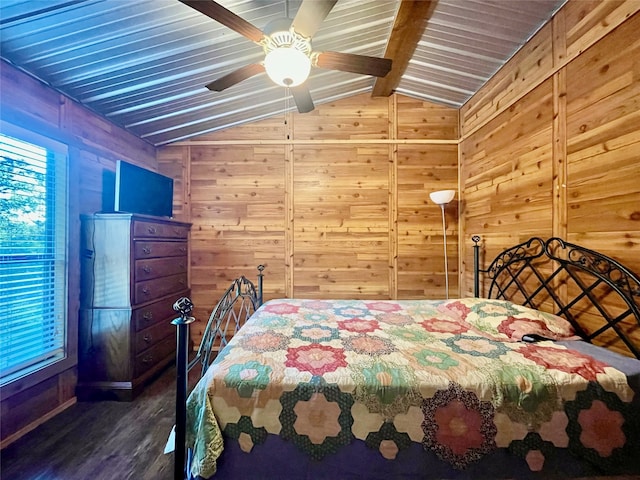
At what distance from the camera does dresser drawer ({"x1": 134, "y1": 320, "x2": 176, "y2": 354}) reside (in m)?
2.29

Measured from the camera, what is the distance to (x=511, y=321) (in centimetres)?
165

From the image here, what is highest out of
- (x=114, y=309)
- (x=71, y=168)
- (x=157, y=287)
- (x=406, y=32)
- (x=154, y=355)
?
(x=406, y=32)

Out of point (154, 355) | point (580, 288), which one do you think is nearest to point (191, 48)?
point (154, 355)

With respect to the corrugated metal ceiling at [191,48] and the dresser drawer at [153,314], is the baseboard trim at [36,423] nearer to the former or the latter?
the dresser drawer at [153,314]

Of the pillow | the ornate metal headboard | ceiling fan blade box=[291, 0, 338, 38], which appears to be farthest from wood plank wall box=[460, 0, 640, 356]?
ceiling fan blade box=[291, 0, 338, 38]

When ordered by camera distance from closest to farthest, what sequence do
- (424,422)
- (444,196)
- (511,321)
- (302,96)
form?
(424,422), (511,321), (302,96), (444,196)

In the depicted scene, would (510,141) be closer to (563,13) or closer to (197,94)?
(563,13)

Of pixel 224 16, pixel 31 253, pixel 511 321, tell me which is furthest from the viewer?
pixel 31 253

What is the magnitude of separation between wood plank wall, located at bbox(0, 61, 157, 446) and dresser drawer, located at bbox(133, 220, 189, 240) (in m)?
0.45

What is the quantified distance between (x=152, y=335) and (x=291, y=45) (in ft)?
8.75

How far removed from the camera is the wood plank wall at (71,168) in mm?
1751

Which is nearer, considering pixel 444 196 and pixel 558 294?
pixel 558 294

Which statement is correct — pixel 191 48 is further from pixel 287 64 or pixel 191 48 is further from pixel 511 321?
pixel 511 321

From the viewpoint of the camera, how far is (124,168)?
7.97 feet
